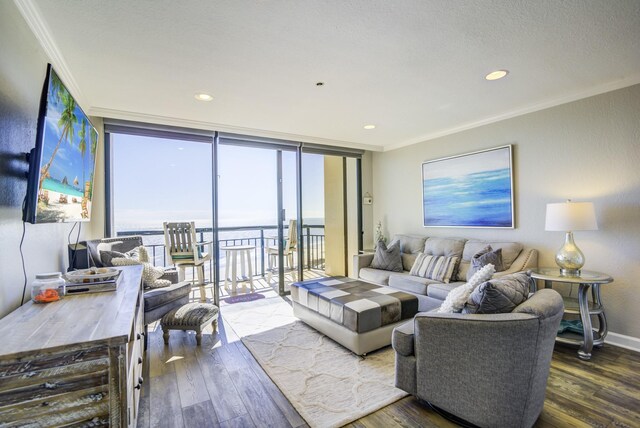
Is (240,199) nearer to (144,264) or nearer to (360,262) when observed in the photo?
(144,264)

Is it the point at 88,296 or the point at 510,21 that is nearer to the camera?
the point at 88,296

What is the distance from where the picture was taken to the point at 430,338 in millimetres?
1812

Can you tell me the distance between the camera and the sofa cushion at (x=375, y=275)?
13.2ft

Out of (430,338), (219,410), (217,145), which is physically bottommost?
(219,410)

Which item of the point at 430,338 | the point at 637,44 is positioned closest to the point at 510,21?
the point at 637,44

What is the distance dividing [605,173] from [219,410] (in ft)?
12.9

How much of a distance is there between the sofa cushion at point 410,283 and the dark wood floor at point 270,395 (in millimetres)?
1281

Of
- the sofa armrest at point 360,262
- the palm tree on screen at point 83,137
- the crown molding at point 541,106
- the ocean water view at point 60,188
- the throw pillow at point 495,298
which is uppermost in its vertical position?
the crown molding at point 541,106

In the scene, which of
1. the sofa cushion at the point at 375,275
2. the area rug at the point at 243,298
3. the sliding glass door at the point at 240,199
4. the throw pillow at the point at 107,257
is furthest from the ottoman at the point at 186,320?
the sofa cushion at the point at 375,275

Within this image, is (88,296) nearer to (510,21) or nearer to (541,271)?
(510,21)

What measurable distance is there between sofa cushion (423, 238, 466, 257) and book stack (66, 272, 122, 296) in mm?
3564

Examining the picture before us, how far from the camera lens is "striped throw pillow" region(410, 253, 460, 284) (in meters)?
3.60

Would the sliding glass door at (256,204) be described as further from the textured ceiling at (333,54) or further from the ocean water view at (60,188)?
the ocean water view at (60,188)

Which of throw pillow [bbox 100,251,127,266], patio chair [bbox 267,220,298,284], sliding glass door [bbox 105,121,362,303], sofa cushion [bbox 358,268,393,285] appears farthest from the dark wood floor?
patio chair [bbox 267,220,298,284]
